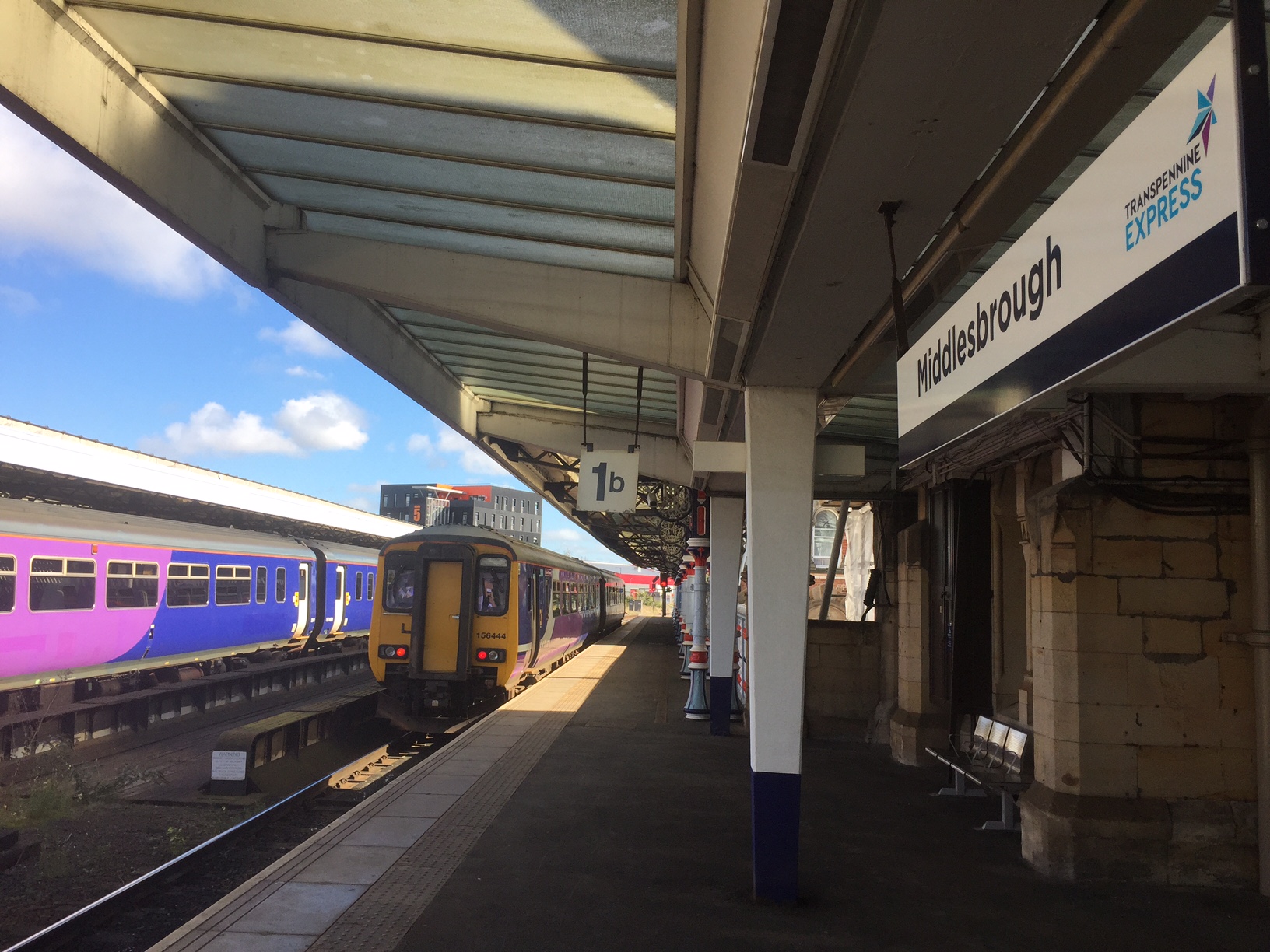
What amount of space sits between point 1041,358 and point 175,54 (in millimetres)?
4334

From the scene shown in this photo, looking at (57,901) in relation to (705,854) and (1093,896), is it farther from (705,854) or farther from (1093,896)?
(1093,896)

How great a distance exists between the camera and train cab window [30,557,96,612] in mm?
10430

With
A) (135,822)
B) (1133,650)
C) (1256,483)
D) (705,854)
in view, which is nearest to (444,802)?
(705,854)

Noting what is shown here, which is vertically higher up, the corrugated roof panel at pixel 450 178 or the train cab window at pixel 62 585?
the corrugated roof panel at pixel 450 178

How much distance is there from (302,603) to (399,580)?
7347 mm

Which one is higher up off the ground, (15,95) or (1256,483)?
(15,95)

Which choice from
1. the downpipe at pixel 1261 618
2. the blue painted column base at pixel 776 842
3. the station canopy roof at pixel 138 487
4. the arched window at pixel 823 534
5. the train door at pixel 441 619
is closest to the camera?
the blue painted column base at pixel 776 842

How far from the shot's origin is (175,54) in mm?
4352

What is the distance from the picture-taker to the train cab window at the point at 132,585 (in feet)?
39.0

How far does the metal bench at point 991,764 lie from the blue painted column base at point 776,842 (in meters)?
1.94

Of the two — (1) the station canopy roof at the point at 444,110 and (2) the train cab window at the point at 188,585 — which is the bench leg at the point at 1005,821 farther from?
(2) the train cab window at the point at 188,585

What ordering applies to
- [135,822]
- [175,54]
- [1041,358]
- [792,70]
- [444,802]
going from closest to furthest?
[1041,358] → [792,70] → [175,54] → [444,802] → [135,822]

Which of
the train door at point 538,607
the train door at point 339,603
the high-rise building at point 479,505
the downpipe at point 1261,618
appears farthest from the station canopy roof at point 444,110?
the high-rise building at point 479,505

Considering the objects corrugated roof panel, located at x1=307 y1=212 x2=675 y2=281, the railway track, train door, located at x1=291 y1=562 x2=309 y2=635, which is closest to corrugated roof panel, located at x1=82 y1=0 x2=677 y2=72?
corrugated roof panel, located at x1=307 y1=212 x2=675 y2=281
